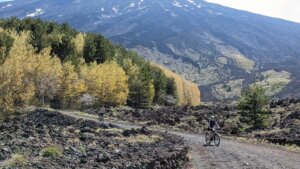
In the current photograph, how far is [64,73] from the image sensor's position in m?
94.2

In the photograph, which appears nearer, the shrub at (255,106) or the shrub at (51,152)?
the shrub at (51,152)

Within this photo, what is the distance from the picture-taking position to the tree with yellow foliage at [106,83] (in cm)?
10175

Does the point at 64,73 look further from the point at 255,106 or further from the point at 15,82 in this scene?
the point at 255,106

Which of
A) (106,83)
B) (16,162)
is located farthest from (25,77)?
(16,162)

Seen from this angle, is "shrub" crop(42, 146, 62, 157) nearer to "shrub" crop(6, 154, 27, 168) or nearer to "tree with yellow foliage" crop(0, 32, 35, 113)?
"shrub" crop(6, 154, 27, 168)

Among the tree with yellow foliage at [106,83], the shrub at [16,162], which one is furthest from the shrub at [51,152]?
the tree with yellow foliage at [106,83]

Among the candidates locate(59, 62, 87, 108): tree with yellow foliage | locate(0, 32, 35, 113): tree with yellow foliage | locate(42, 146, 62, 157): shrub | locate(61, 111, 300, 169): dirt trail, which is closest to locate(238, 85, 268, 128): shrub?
locate(61, 111, 300, 169): dirt trail

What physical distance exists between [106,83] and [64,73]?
12.8 meters

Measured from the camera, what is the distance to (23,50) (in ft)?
293

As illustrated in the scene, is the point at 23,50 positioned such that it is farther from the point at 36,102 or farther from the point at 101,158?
the point at 101,158

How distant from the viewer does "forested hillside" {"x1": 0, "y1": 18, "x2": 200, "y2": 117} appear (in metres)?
79.6

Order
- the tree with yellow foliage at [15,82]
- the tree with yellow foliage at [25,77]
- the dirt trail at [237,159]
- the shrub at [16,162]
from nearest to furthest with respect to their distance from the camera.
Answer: the shrub at [16,162], the dirt trail at [237,159], the tree with yellow foliage at [15,82], the tree with yellow foliage at [25,77]

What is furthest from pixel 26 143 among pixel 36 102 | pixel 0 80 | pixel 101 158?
pixel 36 102

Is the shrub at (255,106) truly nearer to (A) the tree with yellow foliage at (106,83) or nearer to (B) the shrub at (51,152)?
(A) the tree with yellow foliage at (106,83)
